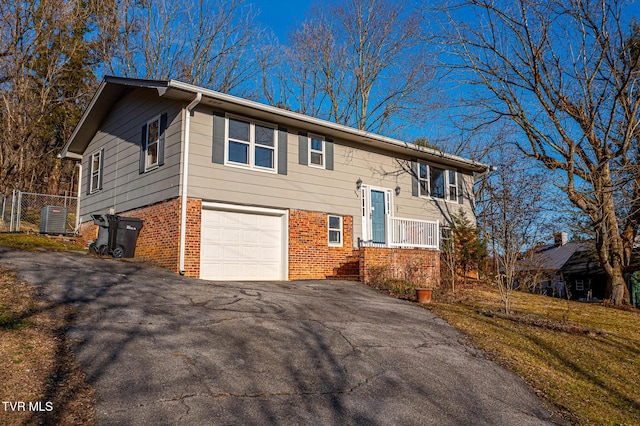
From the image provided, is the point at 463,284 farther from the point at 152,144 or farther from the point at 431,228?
the point at 152,144

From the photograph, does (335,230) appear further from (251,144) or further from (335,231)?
(251,144)

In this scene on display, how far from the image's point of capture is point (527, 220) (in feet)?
58.3

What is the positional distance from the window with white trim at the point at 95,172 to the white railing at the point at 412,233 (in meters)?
9.32

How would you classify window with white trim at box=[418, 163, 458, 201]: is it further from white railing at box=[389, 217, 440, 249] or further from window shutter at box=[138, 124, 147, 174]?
window shutter at box=[138, 124, 147, 174]

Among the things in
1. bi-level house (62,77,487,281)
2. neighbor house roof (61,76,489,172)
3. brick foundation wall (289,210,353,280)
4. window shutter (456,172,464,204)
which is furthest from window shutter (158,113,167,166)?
window shutter (456,172,464,204)

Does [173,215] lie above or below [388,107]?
below

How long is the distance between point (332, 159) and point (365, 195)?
5.43ft

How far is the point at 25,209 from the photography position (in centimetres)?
1975

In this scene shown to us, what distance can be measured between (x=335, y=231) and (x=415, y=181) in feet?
14.2

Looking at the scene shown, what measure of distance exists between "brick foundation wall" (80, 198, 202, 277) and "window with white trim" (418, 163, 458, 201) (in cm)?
887

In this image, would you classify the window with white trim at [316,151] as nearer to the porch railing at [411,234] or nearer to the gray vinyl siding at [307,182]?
the gray vinyl siding at [307,182]

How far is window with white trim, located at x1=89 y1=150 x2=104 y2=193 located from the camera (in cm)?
1581

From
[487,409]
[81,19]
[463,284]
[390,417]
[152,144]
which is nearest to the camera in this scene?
[390,417]

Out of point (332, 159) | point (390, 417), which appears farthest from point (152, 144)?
point (390, 417)
